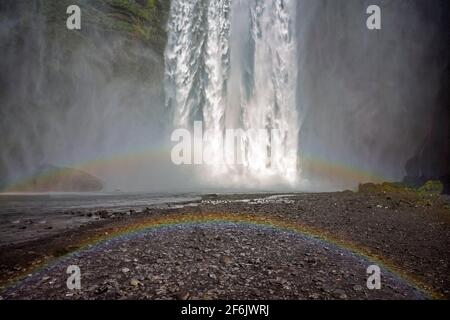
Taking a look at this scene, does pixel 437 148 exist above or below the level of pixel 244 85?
below

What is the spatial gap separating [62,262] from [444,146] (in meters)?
39.7

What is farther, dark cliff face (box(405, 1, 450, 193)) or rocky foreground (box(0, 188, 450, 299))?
dark cliff face (box(405, 1, 450, 193))

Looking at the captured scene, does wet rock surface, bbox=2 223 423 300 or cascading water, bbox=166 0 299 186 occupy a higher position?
cascading water, bbox=166 0 299 186

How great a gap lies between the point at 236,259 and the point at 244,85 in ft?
120

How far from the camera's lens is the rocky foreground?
254 inches

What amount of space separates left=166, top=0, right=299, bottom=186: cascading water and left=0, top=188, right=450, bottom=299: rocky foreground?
27.9m

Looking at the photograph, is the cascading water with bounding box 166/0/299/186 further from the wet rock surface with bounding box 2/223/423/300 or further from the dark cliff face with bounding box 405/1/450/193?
the wet rock surface with bounding box 2/223/423/300

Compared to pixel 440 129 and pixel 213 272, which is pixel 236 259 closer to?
pixel 213 272

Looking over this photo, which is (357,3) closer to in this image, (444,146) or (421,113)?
(421,113)

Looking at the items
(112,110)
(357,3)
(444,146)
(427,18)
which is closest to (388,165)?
(444,146)

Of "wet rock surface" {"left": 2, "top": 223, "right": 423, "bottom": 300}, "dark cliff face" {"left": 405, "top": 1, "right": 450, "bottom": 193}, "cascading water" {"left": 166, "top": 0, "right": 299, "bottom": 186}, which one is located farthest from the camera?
"cascading water" {"left": 166, "top": 0, "right": 299, "bottom": 186}

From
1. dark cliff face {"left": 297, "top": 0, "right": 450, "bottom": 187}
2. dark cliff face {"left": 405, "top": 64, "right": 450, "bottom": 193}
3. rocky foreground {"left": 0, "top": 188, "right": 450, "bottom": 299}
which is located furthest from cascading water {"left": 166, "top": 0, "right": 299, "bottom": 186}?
rocky foreground {"left": 0, "top": 188, "right": 450, "bottom": 299}

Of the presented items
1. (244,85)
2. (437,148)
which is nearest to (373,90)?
(437,148)

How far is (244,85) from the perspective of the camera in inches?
1673
